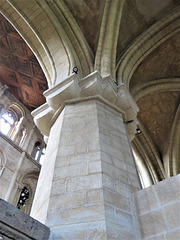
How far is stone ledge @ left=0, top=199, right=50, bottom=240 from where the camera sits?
4.46ft

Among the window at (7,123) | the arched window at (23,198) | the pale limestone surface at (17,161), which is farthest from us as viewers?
the window at (7,123)

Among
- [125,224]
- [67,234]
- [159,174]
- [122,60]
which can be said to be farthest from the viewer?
[159,174]

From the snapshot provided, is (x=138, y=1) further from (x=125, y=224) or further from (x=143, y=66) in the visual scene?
(x=125, y=224)

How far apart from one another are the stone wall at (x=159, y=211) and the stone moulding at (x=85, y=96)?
4.93 ft

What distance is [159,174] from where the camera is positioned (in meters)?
7.15

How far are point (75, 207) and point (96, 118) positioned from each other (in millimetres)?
1173

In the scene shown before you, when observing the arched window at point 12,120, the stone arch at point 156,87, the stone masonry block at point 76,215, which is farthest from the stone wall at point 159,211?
the arched window at point 12,120

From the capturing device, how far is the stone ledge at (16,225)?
4.46 ft

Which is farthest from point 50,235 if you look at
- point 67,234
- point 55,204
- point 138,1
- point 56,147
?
point 138,1

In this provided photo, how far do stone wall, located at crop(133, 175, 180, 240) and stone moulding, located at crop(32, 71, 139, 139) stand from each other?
4.93 ft

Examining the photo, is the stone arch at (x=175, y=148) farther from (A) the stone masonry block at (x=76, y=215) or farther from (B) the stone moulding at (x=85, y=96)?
(A) the stone masonry block at (x=76, y=215)

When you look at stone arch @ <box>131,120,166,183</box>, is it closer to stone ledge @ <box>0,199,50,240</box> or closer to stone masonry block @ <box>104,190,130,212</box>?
stone masonry block @ <box>104,190,130,212</box>

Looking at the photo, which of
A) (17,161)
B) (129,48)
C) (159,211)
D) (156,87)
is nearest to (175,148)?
(156,87)

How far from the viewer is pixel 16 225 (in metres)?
1.40
